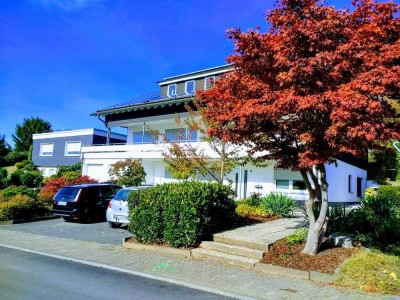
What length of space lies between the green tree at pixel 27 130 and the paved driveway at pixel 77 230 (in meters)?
44.5

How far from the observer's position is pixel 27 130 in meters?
55.3

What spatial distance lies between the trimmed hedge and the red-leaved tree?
2312 millimetres

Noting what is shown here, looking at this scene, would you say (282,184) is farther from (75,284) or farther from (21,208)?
(75,284)

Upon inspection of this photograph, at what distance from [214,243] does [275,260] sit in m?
1.72

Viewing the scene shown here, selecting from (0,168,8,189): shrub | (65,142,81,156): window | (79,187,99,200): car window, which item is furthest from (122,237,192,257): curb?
(65,142,81,156): window

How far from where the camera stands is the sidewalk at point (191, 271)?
5.75m

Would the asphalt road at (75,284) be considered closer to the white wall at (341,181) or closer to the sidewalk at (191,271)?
the sidewalk at (191,271)

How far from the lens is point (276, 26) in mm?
7125

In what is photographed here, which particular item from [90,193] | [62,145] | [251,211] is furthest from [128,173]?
[62,145]

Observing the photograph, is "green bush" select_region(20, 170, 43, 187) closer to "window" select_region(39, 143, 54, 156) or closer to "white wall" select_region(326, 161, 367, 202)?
"window" select_region(39, 143, 54, 156)

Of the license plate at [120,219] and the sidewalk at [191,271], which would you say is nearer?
the sidewalk at [191,271]

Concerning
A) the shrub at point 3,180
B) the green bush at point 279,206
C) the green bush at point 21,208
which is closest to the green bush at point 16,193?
the green bush at point 21,208

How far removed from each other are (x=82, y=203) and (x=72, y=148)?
81.6 feet

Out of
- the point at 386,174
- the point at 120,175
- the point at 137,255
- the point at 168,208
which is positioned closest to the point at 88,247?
the point at 137,255
